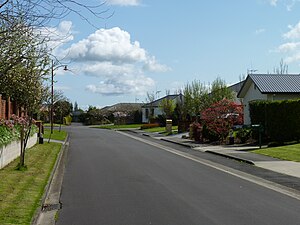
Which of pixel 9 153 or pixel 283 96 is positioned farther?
pixel 283 96

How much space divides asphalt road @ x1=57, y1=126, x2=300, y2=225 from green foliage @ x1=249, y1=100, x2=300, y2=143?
13819 mm

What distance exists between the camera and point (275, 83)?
4203 centimetres

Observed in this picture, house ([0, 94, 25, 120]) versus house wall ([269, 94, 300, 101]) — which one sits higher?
house wall ([269, 94, 300, 101])

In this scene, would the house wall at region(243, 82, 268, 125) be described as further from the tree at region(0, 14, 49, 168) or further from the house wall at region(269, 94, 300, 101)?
the tree at region(0, 14, 49, 168)

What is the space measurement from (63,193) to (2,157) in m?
5.13

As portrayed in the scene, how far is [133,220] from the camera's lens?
30.8ft

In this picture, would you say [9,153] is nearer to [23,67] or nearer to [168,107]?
[23,67]

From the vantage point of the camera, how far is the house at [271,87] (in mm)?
40688

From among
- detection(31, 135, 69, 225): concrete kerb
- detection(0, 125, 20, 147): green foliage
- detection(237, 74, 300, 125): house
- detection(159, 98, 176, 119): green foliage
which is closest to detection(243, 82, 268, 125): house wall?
detection(237, 74, 300, 125): house

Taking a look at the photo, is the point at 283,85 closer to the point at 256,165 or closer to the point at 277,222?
the point at 256,165

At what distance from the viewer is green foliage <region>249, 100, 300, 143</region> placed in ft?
101

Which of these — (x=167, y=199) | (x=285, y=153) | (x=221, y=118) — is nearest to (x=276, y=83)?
(x=221, y=118)

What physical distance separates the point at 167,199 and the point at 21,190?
3.70 metres

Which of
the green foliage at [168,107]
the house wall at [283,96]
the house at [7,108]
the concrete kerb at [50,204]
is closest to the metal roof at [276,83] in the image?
the house wall at [283,96]
